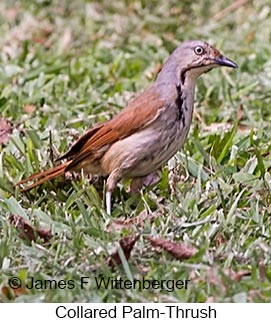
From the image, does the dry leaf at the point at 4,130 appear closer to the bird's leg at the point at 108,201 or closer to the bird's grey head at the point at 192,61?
the bird's leg at the point at 108,201

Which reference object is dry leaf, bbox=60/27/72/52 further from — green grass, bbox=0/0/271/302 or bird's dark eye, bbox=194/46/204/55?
bird's dark eye, bbox=194/46/204/55

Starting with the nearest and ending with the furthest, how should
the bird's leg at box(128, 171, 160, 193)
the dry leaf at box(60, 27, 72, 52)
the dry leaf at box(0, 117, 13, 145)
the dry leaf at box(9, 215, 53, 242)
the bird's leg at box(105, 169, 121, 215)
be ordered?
the dry leaf at box(9, 215, 53, 242) < the bird's leg at box(105, 169, 121, 215) < the bird's leg at box(128, 171, 160, 193) < the dry leaf at box(0, 117, 13, 145) < the dry leaf at box(60, 27, 72, 52)

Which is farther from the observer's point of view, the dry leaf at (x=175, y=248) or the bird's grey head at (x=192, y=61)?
the bird's grey head at (x=192, y=61)

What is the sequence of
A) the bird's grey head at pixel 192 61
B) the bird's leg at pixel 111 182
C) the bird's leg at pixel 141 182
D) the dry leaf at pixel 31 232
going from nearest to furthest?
the dry leaf at pixel 31 232 → the bird's leg at pixel 111 182 → the bird's grey head at pixel 192 61 → the bird's leg at pixel 141 182

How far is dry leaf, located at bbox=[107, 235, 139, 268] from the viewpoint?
15.8ft

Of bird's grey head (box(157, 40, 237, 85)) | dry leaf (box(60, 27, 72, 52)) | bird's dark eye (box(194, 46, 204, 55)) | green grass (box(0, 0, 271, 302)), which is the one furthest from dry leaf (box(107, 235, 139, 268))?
dry leaf (box(60, 27, 72, 52))

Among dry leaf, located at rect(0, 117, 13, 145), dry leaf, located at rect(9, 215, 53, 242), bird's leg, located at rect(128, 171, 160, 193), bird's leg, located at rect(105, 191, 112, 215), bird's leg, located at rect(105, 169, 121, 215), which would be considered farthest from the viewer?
dry leaf, located at rect(0, 117, 13, 145)

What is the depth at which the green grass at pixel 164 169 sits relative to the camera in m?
4.78

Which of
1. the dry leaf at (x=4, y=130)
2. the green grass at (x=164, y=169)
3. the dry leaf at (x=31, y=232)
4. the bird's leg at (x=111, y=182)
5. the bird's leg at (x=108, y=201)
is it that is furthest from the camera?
the dry leaf at (x=4, y=130)

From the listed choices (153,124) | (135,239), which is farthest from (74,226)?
(153,124)

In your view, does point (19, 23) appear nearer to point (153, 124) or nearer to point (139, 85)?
point (139, 85)

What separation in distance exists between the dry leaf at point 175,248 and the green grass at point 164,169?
0.05 metres

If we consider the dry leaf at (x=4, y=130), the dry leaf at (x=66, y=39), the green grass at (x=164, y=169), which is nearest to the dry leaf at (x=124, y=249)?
the green grass at (x=164, y=169)

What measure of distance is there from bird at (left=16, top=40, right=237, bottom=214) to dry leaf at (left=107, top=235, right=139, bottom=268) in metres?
0.63
